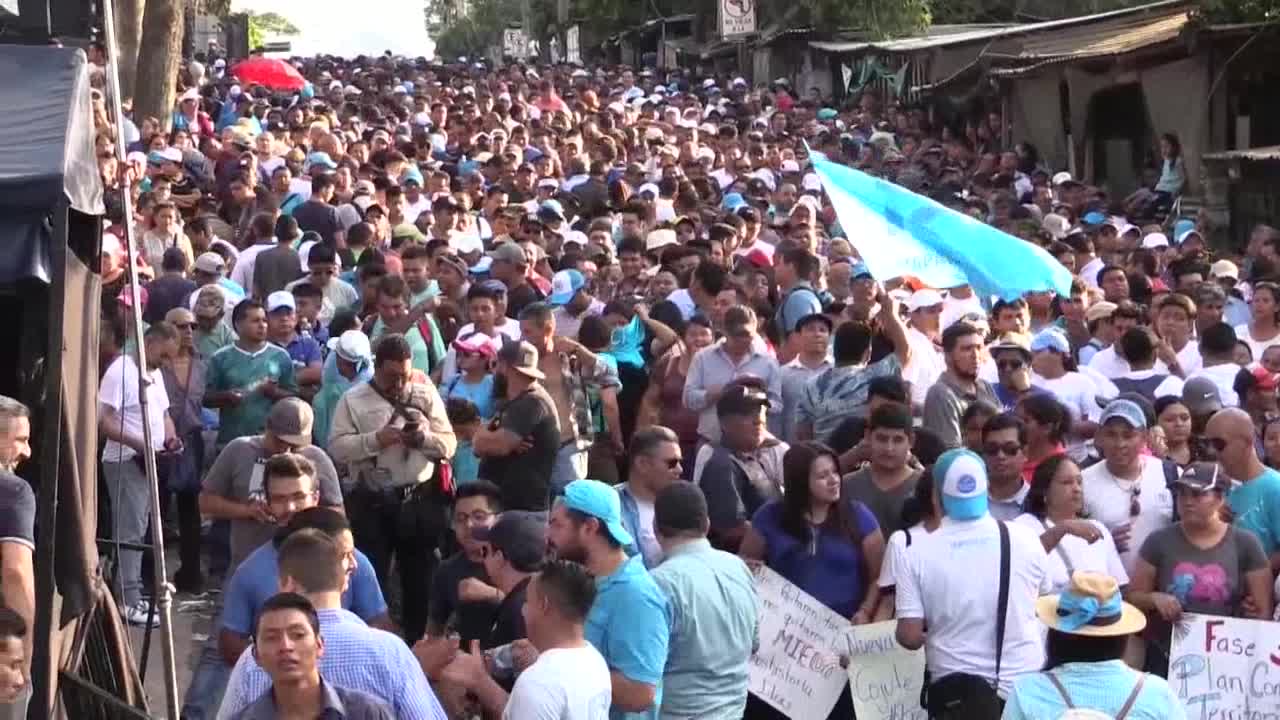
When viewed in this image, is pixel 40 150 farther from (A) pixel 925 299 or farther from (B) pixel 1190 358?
(B) pixel 1190 358

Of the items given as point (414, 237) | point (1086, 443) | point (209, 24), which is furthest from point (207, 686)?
point (209, 24)

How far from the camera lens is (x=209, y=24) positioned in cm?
6050

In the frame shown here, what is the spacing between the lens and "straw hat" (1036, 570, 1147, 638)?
5535 mm

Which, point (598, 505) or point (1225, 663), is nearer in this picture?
point (598, 505)

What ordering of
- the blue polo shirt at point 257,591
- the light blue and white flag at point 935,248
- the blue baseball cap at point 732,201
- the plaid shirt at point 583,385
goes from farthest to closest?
the blue baseball cap at point 732,201, the plaid shirt at point 583,385, the light blue and white flag at point 935,248, the blue polo shirt at point 257,591

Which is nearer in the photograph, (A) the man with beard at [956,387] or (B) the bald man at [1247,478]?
(B) the bald man at [1247,478]

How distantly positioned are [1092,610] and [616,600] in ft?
5.06

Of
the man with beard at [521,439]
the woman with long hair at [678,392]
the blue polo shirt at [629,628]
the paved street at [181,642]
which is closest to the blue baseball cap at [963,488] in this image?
the blue polo shirt at [629,628]

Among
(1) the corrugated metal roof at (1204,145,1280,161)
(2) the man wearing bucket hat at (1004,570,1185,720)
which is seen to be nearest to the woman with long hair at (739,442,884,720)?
(2) the man wearing bucket hat at (1004,570,1185,720)

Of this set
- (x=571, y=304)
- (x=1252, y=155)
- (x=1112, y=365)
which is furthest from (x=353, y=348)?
(x=1252, y=155)

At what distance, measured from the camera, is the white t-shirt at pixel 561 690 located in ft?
18.6

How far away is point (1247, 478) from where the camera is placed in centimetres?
861

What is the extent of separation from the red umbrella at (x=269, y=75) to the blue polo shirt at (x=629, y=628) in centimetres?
2812

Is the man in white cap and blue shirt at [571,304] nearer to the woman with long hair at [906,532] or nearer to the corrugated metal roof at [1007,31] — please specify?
the woman with long hair at [906,532]
